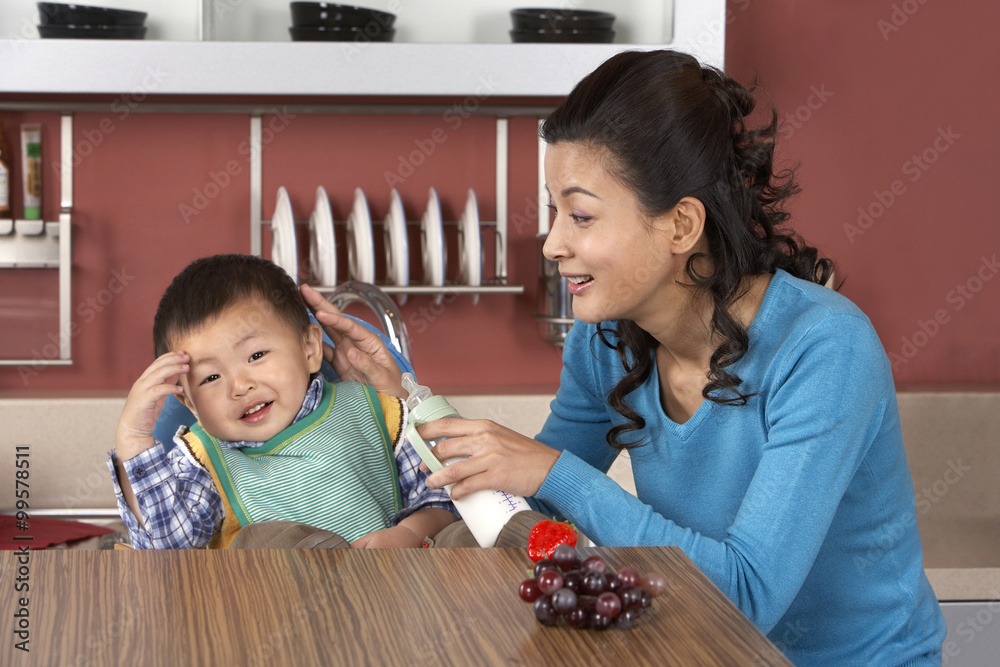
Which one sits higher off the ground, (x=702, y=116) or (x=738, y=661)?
(x=702, y=116)

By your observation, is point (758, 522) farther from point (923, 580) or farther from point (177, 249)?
point (177, 249)

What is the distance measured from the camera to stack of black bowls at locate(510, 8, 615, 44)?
71.8 inches

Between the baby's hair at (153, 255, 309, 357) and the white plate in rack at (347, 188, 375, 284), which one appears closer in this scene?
the baby's hair at (153, 255, 309, 357)

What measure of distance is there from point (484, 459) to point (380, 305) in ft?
2.29

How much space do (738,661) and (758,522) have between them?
0.34 metres

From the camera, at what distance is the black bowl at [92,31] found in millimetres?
1747

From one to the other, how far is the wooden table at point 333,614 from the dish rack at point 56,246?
143 centimetres

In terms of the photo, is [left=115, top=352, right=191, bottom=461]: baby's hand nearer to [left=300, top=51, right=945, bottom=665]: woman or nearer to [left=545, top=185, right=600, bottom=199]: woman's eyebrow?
[left=300, top=51, right=945, bottom=665]: woman

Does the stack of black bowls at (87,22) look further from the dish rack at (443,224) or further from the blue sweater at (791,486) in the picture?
the blue sweater at (791,486)

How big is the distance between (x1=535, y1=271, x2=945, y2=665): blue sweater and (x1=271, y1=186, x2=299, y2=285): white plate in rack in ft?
3.01

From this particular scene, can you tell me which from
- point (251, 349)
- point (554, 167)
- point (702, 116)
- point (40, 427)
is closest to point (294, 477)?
point (251, 349)

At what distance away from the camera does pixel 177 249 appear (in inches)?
85.0

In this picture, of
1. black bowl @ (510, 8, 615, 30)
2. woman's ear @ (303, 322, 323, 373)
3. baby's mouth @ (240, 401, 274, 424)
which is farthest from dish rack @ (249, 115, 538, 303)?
baby's mouth @ (240, 401, 274, 424)

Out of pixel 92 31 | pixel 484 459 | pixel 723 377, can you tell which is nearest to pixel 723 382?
pixel 723 377
